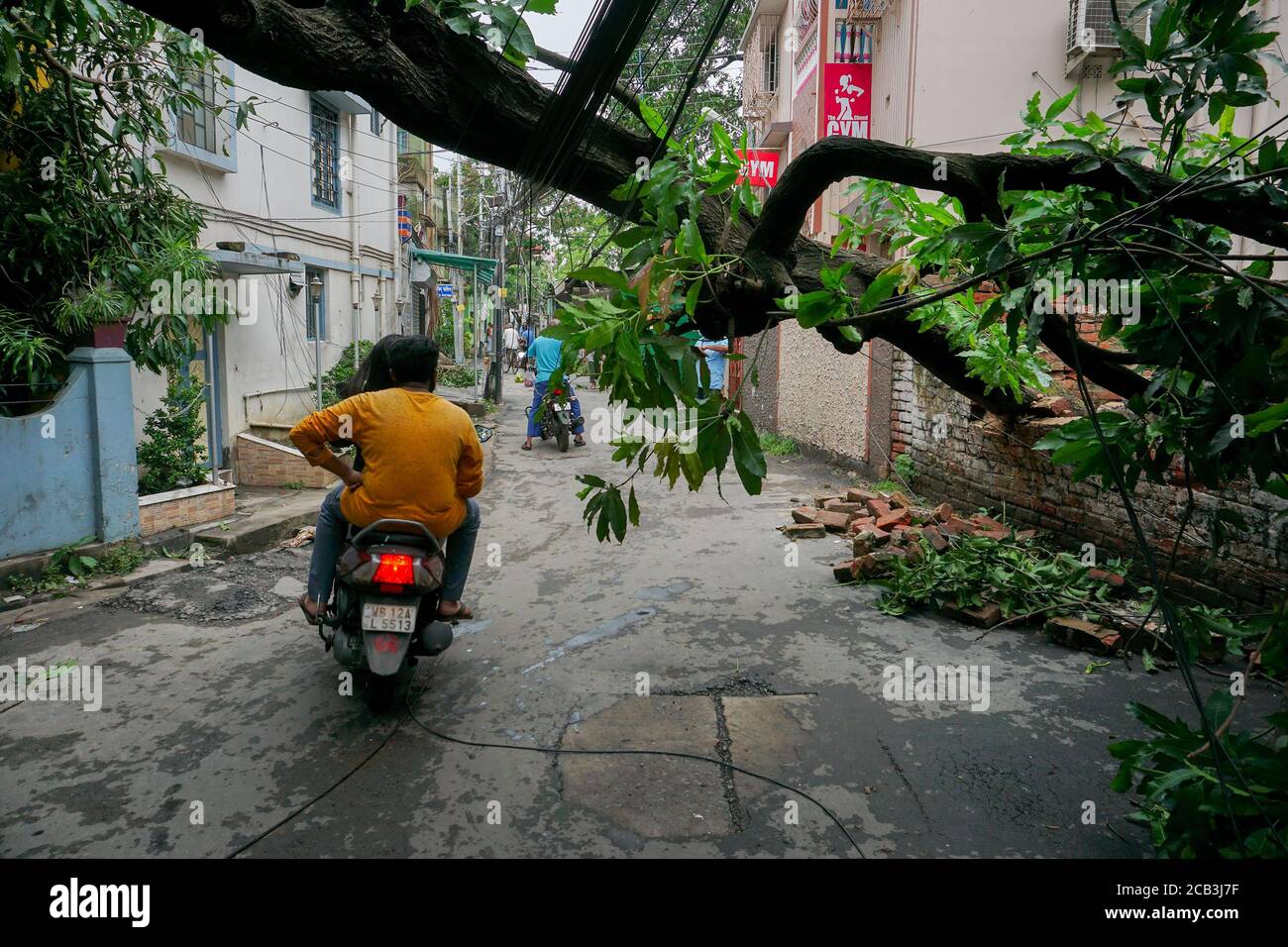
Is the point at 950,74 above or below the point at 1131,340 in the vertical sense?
above

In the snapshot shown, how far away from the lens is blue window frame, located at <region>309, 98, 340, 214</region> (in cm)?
1338

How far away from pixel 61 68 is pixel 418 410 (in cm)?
436

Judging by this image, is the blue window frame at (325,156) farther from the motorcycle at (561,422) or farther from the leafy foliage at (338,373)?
the motorcycle at (561,422)

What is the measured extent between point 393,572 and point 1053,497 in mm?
5112

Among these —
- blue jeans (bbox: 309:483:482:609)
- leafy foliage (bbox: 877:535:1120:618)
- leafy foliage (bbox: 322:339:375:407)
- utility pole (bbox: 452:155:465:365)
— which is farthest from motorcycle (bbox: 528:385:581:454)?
utility pole (bbox: 452:155:465:365)

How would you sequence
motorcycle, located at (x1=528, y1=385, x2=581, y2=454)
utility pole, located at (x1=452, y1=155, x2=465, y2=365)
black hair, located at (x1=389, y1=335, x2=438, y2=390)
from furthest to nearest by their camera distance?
utility pole, located at (x1=452, y1=155, x2=465, y2=365) < motorcycle, located at (x1=528, y1=385, x2=581, y2=454) < black hair, located at (x1=389, y1=335, x2=438, y2=390)

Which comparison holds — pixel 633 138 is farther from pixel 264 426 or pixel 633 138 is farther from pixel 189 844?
pixel 264 426

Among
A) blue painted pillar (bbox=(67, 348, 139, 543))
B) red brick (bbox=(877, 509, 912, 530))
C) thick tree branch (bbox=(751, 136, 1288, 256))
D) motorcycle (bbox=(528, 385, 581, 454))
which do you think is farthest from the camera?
motorcycle (bbox=(528, 385, 581, 454))

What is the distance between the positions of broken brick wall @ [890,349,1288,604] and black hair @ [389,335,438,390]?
3388mm

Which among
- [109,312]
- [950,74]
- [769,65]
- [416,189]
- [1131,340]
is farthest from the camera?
[416,189]

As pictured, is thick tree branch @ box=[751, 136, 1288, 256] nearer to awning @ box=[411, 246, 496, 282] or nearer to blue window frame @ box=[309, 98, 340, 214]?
blue window frame @ box=[309, 98, 340, 214]

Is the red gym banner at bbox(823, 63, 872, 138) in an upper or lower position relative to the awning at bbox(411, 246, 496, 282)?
upper

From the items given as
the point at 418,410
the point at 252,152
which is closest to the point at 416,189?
the point at 252,152
